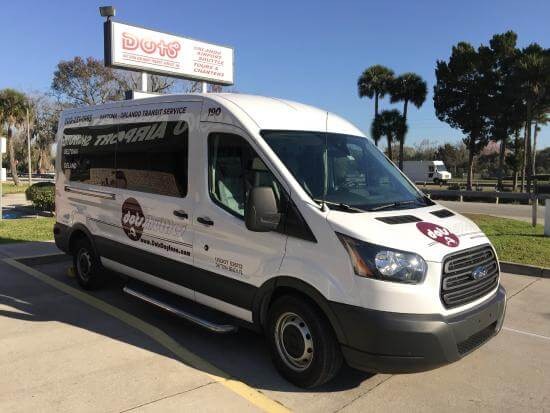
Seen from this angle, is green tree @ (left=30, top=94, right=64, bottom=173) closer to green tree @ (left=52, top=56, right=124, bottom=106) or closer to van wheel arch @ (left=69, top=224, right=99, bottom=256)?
green tree @ (left=52, top=56, right=124, bottom=106)

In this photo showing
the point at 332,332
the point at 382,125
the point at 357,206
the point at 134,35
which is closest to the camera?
the point at 332,332

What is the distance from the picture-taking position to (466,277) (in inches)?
150

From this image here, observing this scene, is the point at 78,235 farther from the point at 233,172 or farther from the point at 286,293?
the point at 286,293

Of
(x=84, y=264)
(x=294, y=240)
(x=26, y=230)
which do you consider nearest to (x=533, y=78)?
(x=26, y=230)

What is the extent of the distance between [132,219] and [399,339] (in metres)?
3.42

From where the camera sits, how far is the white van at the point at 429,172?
210 feet

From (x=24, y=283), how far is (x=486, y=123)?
41.4m

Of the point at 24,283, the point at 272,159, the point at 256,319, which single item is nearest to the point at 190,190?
Answer: the point at 272,159

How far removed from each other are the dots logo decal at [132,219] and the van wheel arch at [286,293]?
195cm

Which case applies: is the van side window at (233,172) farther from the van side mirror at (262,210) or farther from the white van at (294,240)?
the van side mirror at (262,210)

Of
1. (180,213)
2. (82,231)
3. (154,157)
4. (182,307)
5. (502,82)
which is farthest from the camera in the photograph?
(502,82)

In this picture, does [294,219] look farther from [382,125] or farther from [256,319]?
[382,125]

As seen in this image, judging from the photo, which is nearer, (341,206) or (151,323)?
(341,206)

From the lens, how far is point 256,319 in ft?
14.1
